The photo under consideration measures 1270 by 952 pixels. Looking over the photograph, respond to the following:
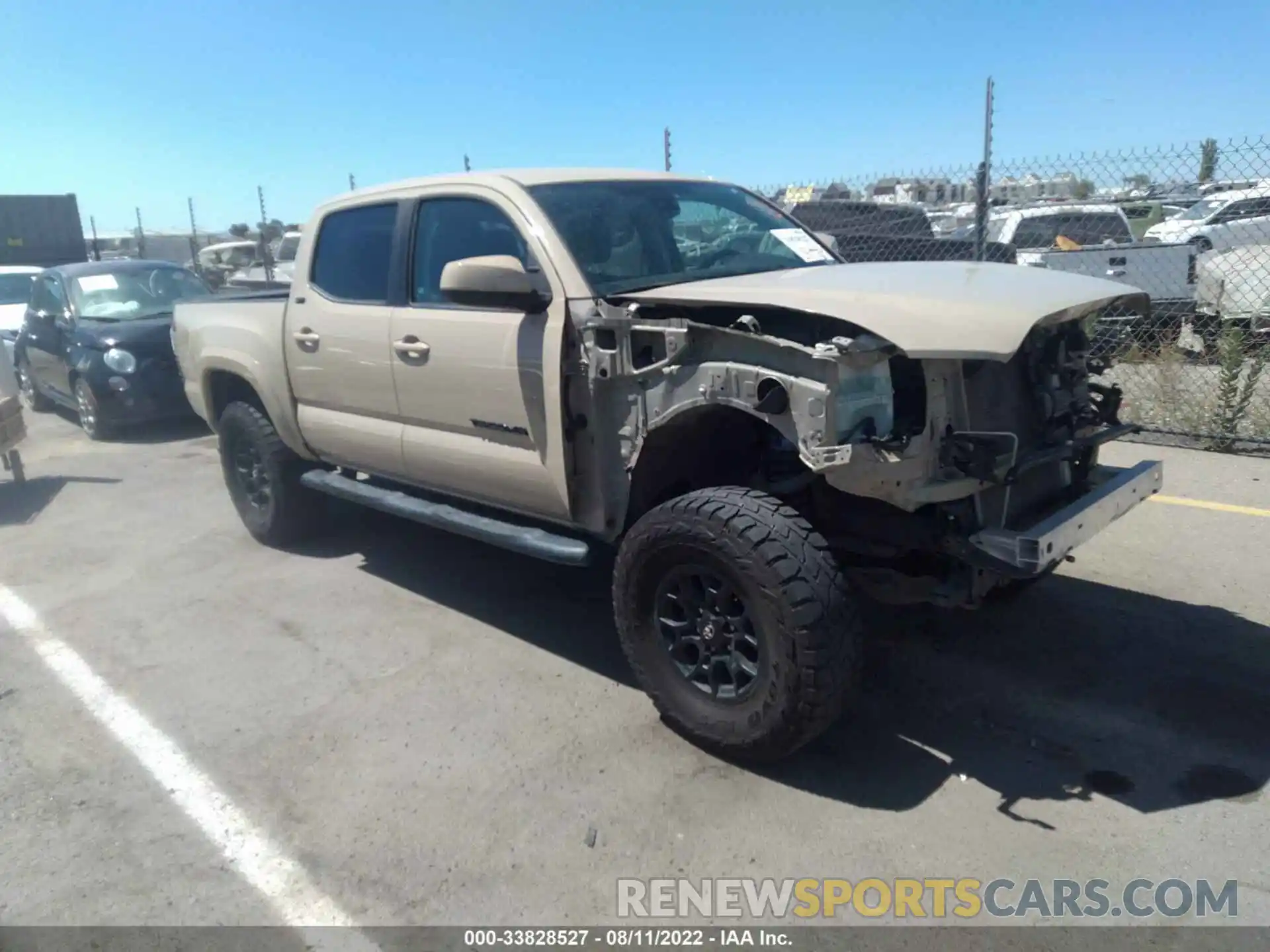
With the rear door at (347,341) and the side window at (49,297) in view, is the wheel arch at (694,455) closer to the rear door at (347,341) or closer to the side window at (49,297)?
the rear door at (347,341)

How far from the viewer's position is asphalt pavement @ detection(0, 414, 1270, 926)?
2.91 m

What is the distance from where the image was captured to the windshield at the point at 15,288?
13.4m

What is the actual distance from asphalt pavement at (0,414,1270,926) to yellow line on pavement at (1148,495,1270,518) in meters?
0.10

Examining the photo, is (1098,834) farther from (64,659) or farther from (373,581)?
(64,659)

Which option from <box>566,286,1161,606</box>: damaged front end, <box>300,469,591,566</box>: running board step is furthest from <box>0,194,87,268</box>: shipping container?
<box>566,286,1161,606</box>: damaged front end

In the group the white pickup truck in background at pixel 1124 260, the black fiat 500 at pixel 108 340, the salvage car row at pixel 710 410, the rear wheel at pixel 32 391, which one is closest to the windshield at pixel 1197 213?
the white pickup truck in background at pixel 1124 260

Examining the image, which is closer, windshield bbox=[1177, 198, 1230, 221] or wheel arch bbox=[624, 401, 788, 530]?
wheel arch bbox=[624, 401, 788, 530]

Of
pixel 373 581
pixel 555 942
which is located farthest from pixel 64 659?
pixel 555 942

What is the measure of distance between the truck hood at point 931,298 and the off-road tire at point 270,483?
299 centimetres

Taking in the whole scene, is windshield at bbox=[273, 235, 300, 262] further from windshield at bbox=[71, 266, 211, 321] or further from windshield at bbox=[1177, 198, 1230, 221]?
windshield at bbox=[1177, 198, 1230, 221]

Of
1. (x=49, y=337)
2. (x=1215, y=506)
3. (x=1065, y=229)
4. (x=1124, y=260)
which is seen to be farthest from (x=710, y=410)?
(x=1065, y=229)

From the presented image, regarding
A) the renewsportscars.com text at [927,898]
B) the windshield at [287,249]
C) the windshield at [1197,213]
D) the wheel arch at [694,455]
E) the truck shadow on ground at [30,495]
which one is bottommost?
the renewsportscars.com text at [927,898]

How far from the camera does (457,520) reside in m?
4.40

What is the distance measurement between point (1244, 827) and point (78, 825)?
12.4ft
